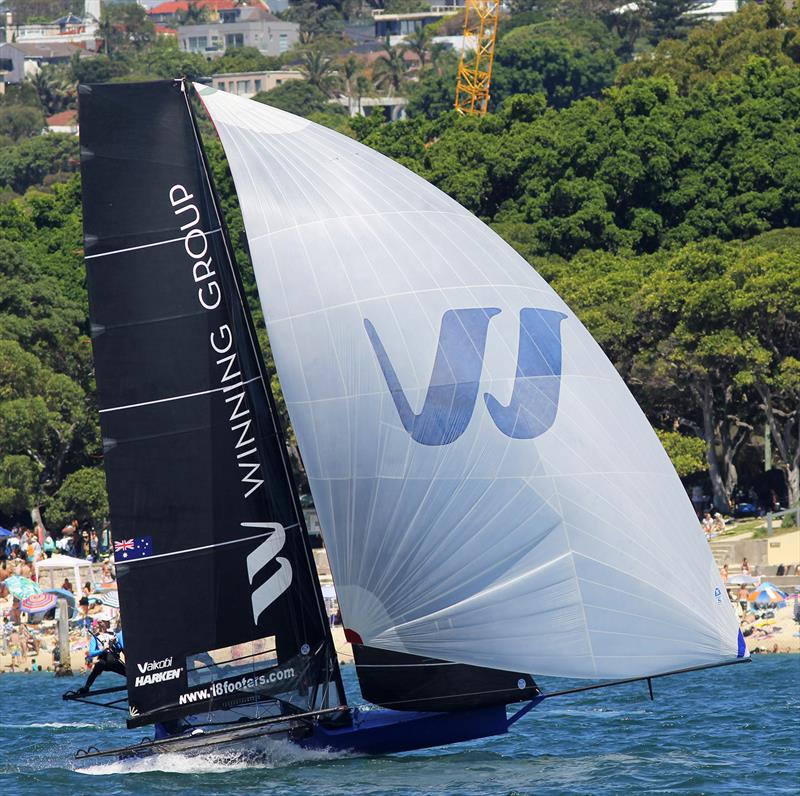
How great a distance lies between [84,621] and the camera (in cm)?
3353

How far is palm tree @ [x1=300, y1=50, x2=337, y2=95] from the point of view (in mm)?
127125

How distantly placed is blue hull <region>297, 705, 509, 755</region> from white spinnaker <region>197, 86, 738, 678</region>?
2.06 ft

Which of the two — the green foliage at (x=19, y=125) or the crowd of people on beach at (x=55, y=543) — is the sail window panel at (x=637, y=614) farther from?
the green foliage at (x=19, y=125)

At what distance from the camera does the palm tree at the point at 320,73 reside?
127 metres

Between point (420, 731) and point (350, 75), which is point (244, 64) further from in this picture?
point (420, 731)

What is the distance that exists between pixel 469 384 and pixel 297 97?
10643cm

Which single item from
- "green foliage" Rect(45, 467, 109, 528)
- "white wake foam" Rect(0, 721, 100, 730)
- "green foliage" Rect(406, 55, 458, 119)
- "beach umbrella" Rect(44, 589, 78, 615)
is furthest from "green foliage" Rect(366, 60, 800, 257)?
"green foliage" Rect(406, 55, 458, 119)

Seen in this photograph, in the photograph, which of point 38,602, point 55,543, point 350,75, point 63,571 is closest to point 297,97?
point 350,75

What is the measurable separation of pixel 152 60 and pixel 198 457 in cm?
12713

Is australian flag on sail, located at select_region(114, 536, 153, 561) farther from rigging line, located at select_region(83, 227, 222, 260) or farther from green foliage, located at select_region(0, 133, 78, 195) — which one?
green foliage, located at select_region(0, 133, 78, 195)

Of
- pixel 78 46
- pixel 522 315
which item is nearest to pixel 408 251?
pixel 522 315

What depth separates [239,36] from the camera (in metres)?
175

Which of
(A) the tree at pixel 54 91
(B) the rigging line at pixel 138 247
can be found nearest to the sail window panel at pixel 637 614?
(B) the rigging line at pixel 138 247

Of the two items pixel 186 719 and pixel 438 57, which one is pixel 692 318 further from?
pixel 438 57
